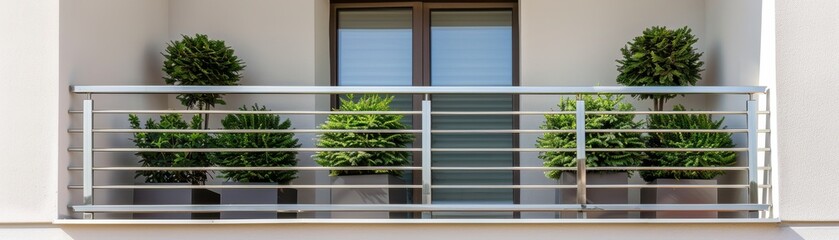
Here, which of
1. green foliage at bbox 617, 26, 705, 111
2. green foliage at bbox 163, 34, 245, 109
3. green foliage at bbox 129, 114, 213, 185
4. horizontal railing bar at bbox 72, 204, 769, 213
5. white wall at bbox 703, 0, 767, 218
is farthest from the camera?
green foliage at bbox 163, 34, 245, 109

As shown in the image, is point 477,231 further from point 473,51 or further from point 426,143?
point 473,51

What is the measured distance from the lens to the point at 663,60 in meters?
5.87

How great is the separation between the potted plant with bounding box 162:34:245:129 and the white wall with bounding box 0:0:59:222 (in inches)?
49.8

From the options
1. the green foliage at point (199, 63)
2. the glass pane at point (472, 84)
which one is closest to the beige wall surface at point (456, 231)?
the green foliage at point (199, 63)

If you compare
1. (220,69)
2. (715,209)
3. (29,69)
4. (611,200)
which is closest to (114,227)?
(29,69)

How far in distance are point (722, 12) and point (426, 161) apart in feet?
7.98

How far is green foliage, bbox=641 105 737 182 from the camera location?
5414 mm

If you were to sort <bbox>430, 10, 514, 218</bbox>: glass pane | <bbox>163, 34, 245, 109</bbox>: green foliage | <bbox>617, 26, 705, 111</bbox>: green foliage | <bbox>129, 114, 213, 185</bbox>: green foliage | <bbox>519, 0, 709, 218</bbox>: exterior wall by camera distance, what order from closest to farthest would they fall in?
<bbox>129, 114, 213, 185</bbox>: green foliage
<bbox>617, 26, 705, 111</bbox>: green foliage
<bbox>163, 34, 245, 109</bbox>: green foliage
<bbox>519, 0, 709, 218</bbox>: exterior wall
<bbox>430, 10, 514, 218</bbox>: glass pane

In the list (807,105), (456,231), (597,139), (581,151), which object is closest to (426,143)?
(456,231)

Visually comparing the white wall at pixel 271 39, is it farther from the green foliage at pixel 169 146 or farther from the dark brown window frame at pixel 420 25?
the green foliage at pixel 169 146

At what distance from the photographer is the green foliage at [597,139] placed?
5.50m

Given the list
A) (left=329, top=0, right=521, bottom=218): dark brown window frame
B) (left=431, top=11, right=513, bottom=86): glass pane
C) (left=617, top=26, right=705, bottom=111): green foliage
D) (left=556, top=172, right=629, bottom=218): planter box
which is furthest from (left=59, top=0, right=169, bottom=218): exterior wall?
(left=617, top=26, right=705, bottom=111): green foliage

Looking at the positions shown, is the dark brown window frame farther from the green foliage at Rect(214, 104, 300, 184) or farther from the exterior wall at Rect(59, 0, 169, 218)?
the exterior wall at Rect(59, 0, 169, 218)

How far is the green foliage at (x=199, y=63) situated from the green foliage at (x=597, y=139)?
2138 mm
